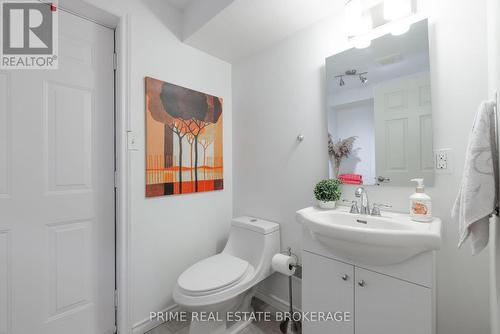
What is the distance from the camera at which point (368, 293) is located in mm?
971

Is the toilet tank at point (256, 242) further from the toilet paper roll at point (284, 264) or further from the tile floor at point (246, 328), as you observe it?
the tile floor at point (246, 328)

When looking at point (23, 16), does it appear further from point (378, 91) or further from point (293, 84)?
point (378, 91)

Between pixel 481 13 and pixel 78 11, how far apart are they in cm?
208

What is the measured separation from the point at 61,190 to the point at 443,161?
2.04 metres

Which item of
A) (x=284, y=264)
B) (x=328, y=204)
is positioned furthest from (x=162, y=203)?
(x=328, y=204)

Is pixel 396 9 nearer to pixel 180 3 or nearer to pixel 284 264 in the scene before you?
pixel 180 3

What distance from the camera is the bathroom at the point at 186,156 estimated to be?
3.40ft

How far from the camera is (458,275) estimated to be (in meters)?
1.02

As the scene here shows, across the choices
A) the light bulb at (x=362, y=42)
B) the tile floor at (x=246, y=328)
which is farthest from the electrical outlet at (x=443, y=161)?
the tile floor at (x=246, y=328)

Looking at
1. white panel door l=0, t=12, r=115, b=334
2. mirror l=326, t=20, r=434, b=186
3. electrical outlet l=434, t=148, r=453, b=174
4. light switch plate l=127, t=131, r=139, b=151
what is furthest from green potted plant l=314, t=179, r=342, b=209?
white panel door l=0, t=12, r=115, b=334

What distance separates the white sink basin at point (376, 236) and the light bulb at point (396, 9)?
103 centimetres

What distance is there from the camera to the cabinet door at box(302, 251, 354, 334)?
1.04 meters

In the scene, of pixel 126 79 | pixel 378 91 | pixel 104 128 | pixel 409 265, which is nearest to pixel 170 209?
pixel 104 128

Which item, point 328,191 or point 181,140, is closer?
point 328,191
